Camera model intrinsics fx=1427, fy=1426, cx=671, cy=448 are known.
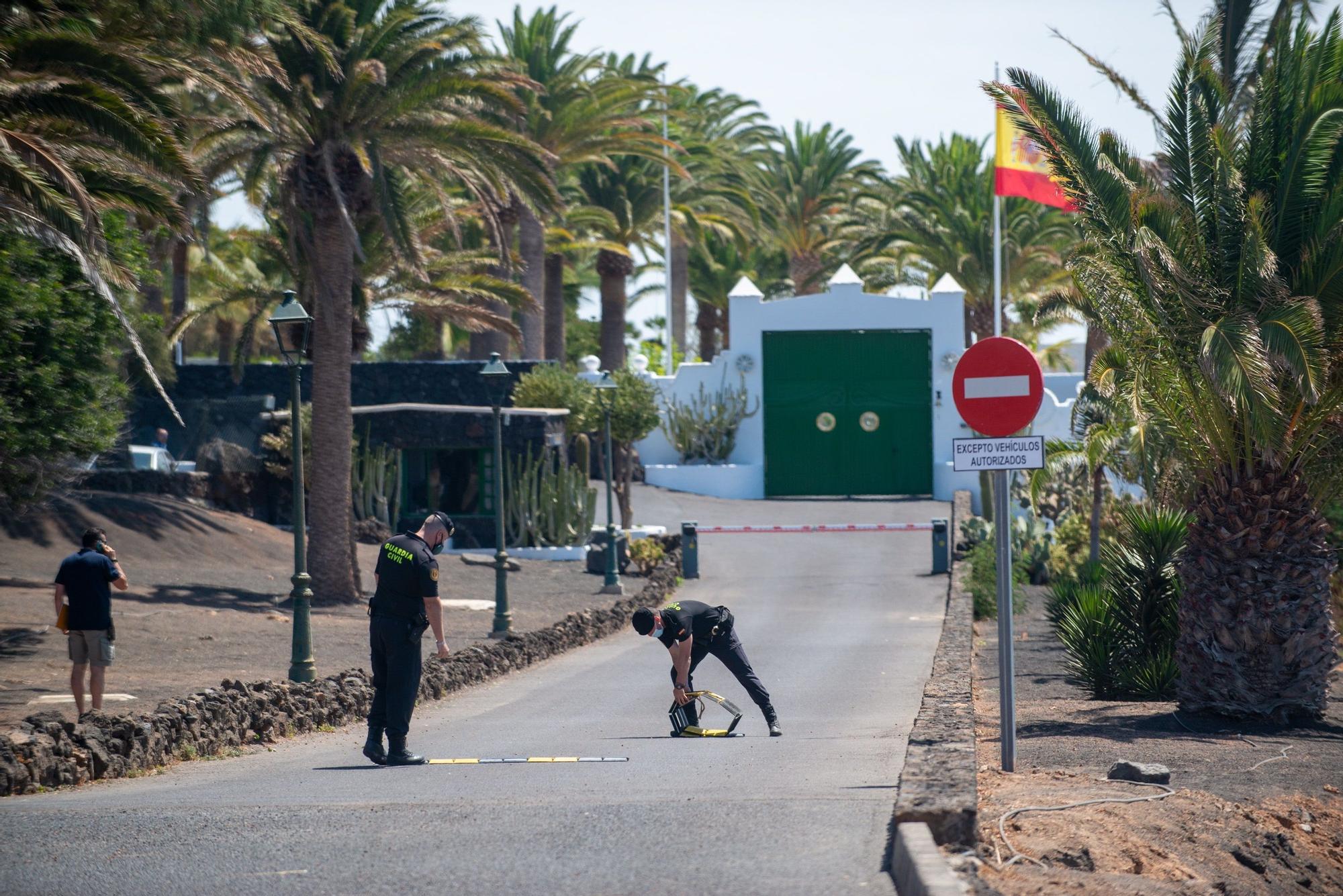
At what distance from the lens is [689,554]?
28.6m

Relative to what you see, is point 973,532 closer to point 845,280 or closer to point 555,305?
point 845,280

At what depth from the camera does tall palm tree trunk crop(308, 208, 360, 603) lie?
22.5m

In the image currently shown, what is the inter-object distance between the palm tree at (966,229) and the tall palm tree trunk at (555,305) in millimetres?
9066

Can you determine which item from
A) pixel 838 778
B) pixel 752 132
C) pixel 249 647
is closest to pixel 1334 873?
pixel 838 778

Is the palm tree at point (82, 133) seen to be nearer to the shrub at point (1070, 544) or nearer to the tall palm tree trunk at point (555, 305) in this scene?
the shrub at point (1070, 544)

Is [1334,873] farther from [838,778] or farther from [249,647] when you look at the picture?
[249,647]

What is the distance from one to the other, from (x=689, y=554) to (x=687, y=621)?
1717 centimetres

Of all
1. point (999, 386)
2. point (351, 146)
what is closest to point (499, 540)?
point (351, 146)

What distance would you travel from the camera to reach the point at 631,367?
38906 millimetres

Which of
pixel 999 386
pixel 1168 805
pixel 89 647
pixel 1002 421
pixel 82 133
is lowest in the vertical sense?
pixel 1168 805

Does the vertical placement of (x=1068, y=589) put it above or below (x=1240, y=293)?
below

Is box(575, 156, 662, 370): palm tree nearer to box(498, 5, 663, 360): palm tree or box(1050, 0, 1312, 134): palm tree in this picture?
box(498, 5, 663, 360): palm tree

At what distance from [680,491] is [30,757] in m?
31.9

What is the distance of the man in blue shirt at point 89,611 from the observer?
468 inches
